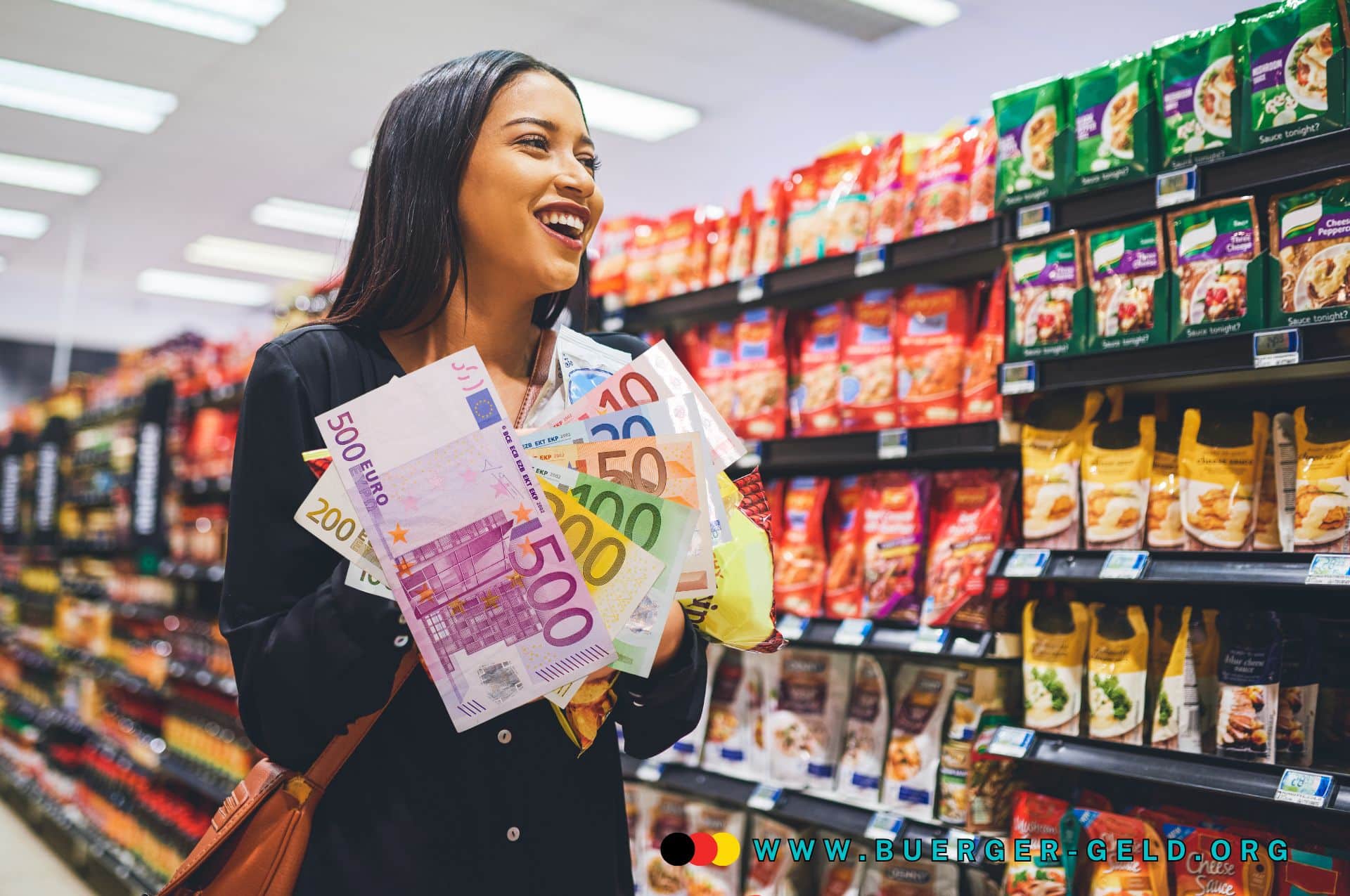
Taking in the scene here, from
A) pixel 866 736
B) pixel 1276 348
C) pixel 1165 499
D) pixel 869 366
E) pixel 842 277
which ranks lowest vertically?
pixel 866 736

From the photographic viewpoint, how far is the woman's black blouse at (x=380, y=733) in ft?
3.34

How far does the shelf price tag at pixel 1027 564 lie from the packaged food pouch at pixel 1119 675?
188mm

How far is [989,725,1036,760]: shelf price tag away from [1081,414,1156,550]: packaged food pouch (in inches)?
17.9

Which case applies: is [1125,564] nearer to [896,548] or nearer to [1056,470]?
[1056,470]

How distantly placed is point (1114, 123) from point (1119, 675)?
122 cm

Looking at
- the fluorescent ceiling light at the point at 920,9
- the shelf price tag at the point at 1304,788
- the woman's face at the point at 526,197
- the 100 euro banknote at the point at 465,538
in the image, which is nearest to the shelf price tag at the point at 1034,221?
the shelf price tag at the point at 1304,788

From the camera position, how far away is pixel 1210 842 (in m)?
2.02

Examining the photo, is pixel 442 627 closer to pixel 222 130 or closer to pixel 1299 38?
pixel 1299 38

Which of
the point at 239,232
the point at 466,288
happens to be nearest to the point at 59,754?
the point at 239,232

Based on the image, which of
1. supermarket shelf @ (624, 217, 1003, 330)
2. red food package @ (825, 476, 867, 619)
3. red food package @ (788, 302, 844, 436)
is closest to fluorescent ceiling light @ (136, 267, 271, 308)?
supermarket shelf @ (624, 217, 1003, 330)

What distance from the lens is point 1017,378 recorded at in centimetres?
234

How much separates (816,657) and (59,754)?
5.15 meters

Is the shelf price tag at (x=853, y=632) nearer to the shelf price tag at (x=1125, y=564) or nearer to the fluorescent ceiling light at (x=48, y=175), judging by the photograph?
the shelf price tag at (x=1125, y=564)

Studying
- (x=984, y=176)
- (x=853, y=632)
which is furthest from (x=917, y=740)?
(x=984, y=176)
